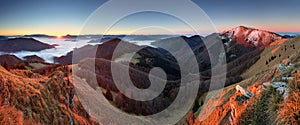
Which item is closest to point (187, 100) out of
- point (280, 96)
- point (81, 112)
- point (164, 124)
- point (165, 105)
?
point (165, 105)

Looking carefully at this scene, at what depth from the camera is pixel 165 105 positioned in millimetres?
117312

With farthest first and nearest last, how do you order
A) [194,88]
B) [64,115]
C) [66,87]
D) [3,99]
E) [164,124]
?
[194,88] → [164,124] → [66,87] → [64,115] → [3,99]

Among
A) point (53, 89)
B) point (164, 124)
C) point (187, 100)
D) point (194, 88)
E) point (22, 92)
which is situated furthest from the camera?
point (194, 88)

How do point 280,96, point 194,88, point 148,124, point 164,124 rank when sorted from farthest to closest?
point 194,88 → point 164,124 → point 148,124 → point 280,96

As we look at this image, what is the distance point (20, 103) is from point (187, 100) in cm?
11998

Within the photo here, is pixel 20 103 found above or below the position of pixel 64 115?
above

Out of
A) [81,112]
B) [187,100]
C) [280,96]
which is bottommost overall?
[187,100]

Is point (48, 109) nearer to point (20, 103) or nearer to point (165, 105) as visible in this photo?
point (20, 103)

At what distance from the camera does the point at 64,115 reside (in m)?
27.6

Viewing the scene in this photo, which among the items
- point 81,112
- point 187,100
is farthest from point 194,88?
point 81,112

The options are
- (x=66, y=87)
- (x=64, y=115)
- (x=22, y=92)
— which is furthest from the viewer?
(x=66, y=87)

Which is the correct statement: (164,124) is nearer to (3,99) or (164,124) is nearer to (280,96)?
(3,99)

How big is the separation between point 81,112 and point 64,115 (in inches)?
294

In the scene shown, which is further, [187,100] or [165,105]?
[187,100]
